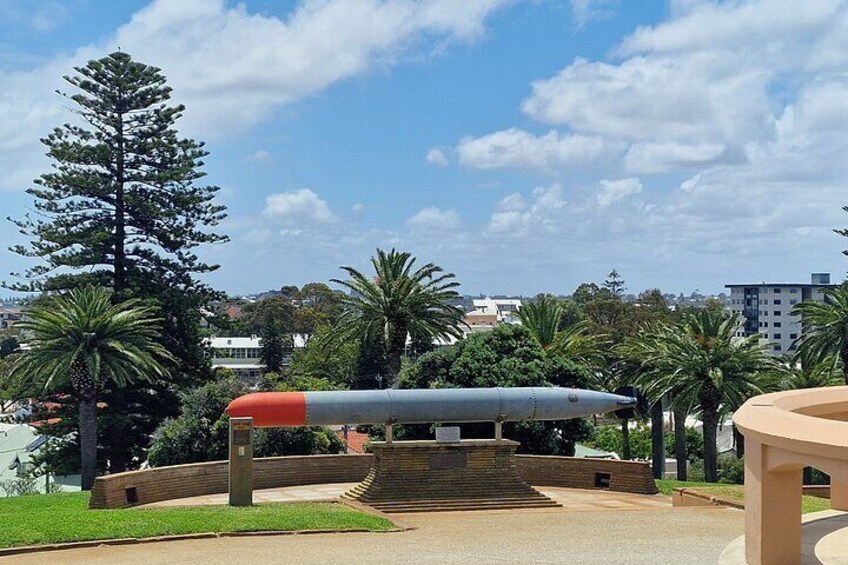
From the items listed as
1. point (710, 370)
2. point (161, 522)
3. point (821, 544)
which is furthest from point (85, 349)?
point (821, 544)

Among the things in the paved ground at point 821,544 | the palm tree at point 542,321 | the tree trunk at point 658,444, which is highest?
the palm tree at point 542,321

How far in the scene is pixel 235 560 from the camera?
16.3 metres

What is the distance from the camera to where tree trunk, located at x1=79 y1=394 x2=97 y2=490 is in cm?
4006

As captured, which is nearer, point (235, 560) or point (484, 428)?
point (235, 560)

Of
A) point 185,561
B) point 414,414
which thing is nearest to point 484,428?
point 414,414

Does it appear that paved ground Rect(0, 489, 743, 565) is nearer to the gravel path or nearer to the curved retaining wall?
the gravel path

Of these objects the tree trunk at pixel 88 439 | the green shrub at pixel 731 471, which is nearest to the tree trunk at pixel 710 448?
the green shrub at pixel 731 471

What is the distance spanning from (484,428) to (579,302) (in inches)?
4176

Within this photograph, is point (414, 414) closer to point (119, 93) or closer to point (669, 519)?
point (669, 519)

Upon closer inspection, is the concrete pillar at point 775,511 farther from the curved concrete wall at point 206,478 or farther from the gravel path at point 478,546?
the curved concrete wall at point 206,478

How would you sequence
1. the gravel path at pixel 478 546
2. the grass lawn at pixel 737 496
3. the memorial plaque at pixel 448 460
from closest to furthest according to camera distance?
1. the gravel path at pixel 478 546
2. the grass lawn at pixel 737 496
3. the memorial plaque at pixel 448 460

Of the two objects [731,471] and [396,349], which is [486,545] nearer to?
[396,349]

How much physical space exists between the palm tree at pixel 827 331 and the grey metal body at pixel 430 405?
1855cm

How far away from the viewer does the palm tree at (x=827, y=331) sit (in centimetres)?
4181
